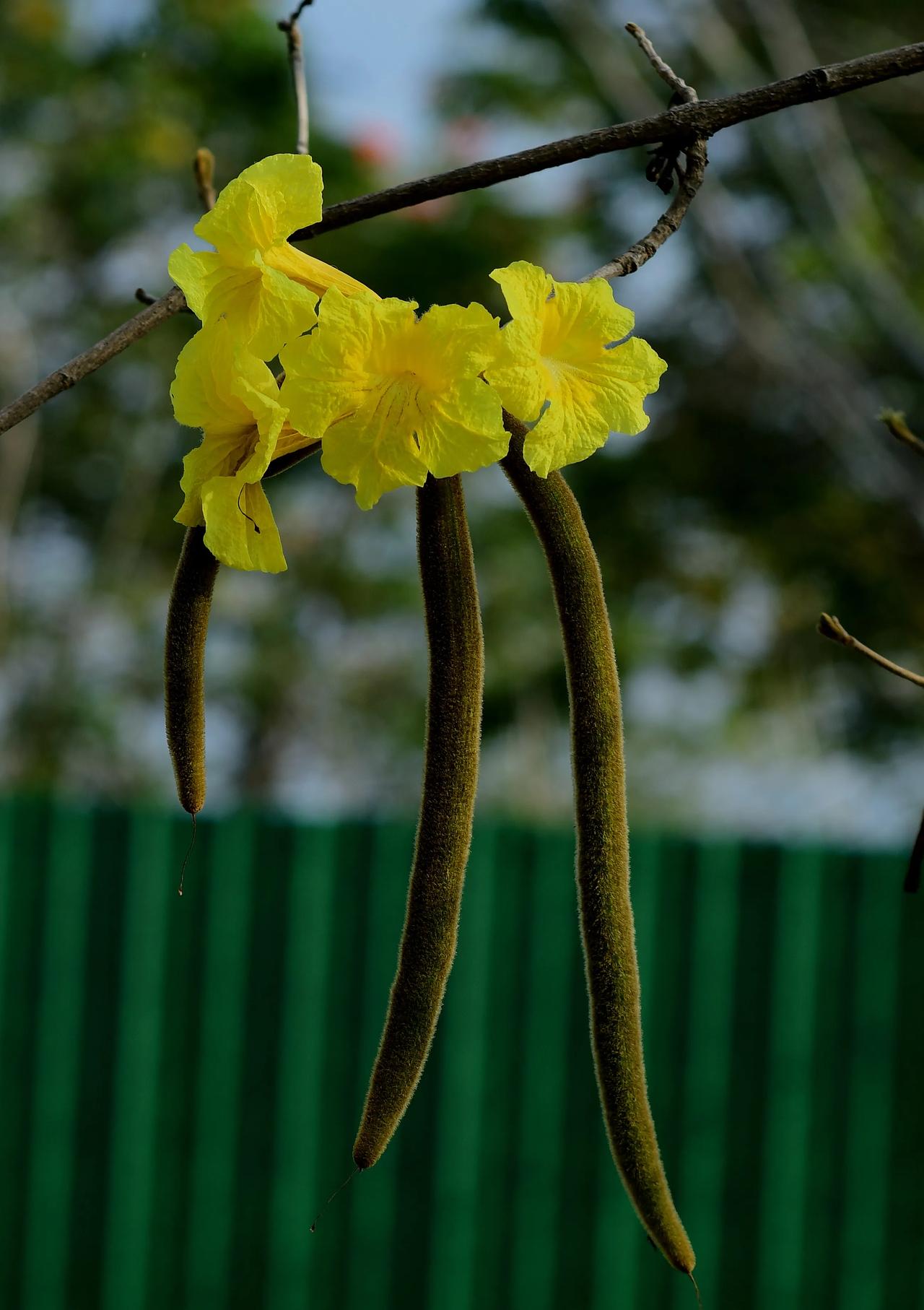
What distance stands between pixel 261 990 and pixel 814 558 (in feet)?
8.50

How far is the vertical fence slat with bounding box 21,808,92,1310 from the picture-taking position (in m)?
2.57

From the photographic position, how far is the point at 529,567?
23.7 feet

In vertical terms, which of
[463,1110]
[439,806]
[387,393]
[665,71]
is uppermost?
[665,71]

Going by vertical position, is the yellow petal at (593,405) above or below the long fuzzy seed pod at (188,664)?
above

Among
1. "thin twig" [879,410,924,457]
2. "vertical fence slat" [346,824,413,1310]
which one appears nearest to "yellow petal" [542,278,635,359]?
"thin twig" [879,410,924,457]

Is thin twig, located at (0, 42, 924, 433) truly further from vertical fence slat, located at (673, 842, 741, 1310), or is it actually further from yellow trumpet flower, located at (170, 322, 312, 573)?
vertical fence slat, located at (673, 842, 741, 1310)

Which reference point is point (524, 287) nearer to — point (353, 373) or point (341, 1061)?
point (353, 373)

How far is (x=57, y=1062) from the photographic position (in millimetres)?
2613

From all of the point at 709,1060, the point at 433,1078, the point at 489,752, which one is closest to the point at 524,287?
the point at 433,1078

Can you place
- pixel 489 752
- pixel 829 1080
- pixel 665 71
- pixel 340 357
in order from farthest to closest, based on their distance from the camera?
pixel 489 752, pixel 829 1080, pixel 665 71, pixel 340 357

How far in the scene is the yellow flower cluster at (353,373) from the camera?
372 millimetres

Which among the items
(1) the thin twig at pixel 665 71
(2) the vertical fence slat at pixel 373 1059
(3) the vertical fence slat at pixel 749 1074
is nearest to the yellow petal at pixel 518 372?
(1) the thin twig at pixel 665 71

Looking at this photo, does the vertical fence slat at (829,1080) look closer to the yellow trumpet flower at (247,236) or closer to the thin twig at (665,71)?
the thin twig at (665,71)

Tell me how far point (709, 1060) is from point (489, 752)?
335cm
